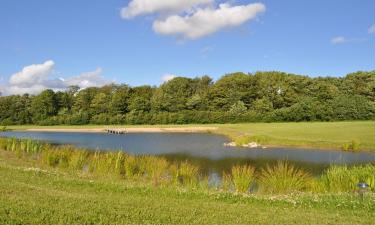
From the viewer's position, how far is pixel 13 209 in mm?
7117

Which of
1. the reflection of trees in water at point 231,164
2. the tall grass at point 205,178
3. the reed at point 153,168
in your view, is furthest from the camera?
the reflection of trees in water at point 231,164

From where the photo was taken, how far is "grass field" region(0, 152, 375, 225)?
275 inches

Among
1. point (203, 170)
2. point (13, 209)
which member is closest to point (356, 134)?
point (203, 170)

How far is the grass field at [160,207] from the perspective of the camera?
698cm

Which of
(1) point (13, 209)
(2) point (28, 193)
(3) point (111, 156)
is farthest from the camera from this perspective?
(3) point (111, 156)

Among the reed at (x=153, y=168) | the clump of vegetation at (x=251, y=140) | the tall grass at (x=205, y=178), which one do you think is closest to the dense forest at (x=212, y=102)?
the clump of vegetation at (x=251, y=140)

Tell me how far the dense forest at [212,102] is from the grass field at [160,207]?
6495 cm

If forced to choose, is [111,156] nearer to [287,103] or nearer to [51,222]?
[51,222]

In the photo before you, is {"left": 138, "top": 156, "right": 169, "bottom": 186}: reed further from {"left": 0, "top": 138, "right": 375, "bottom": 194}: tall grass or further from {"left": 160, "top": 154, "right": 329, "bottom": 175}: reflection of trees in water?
{"left": 160, "top": 154, "right": 329, "bottom": 175}: reflection of trees in water

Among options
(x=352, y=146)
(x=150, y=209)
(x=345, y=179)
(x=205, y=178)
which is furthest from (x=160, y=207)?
(x=352, y=146)

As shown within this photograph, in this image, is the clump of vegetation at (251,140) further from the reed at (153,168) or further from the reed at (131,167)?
the reed at (131,167)

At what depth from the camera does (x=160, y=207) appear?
8.23m

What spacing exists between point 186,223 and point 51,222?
223cm

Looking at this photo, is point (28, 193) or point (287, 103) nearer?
point (28, 193)
